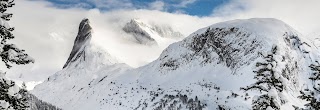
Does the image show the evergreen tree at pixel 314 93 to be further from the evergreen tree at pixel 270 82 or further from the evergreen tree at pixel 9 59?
the evergreen tree at pixel 9 59

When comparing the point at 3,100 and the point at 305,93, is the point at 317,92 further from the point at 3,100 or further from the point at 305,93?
the point at 3,100

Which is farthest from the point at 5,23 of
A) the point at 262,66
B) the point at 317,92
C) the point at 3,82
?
the point at 317,92

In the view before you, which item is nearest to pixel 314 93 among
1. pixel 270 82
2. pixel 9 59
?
pixel 270 82

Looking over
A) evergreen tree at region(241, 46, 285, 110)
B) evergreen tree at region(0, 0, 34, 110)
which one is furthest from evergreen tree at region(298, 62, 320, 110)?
evergreen tree at region(0, 0, 34, 110)

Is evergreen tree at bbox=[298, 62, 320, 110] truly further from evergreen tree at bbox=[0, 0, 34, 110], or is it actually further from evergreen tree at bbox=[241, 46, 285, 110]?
evergreen tree at bbox=[0, 0, 34, 110]

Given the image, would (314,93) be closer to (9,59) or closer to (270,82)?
(270,82)

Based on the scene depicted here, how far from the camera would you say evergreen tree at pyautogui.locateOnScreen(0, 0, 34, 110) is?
17453mm

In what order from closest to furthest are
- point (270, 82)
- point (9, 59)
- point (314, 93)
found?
point (9, 59) → point (314, 93) → point (270, 82)

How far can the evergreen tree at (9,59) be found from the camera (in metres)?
17.5

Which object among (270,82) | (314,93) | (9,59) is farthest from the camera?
(270,82)

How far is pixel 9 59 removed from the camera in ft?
58.6

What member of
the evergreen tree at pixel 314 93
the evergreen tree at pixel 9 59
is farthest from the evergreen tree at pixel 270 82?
the evergreen tree at pixel 9 59

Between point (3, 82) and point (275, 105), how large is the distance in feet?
44.1

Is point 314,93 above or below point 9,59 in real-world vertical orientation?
below
